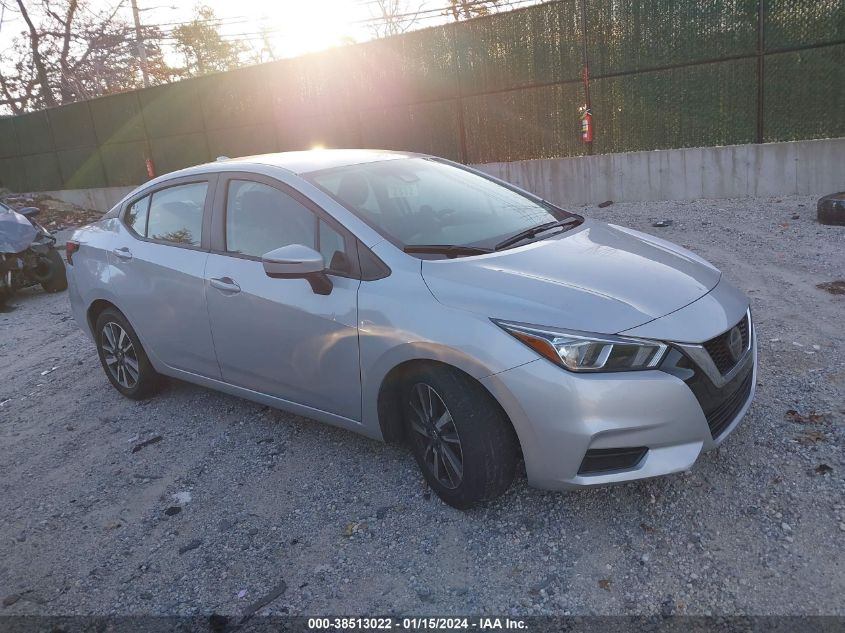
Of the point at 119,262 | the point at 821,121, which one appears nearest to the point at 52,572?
the point at 119,262

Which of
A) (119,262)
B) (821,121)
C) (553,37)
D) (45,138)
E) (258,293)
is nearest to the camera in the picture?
(258,293)

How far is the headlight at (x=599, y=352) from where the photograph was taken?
8.89 ft

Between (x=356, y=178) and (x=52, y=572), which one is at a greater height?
(x=356, y=178)

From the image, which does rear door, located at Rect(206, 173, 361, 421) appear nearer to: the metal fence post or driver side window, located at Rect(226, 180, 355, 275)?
driver side window, located at Rect(226, 180, 355, 275)

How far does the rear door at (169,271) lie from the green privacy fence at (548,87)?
8381mm

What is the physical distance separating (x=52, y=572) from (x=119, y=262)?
2222 millimetres

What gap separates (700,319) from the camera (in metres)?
2.91

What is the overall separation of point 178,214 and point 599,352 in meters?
2.95

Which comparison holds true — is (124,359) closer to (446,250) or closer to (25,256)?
(446,250)

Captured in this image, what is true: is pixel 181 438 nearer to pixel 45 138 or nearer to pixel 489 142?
pixel 489 142

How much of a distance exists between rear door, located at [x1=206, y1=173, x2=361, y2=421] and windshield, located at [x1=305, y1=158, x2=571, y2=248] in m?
0.22

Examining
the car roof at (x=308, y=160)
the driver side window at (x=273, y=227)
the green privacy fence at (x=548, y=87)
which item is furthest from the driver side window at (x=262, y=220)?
the green privacy fence at (x=548, y=87)

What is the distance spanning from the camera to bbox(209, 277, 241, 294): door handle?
384 centimetres

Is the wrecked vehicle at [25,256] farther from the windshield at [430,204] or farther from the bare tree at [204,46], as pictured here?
the bare tree at [204,46]
